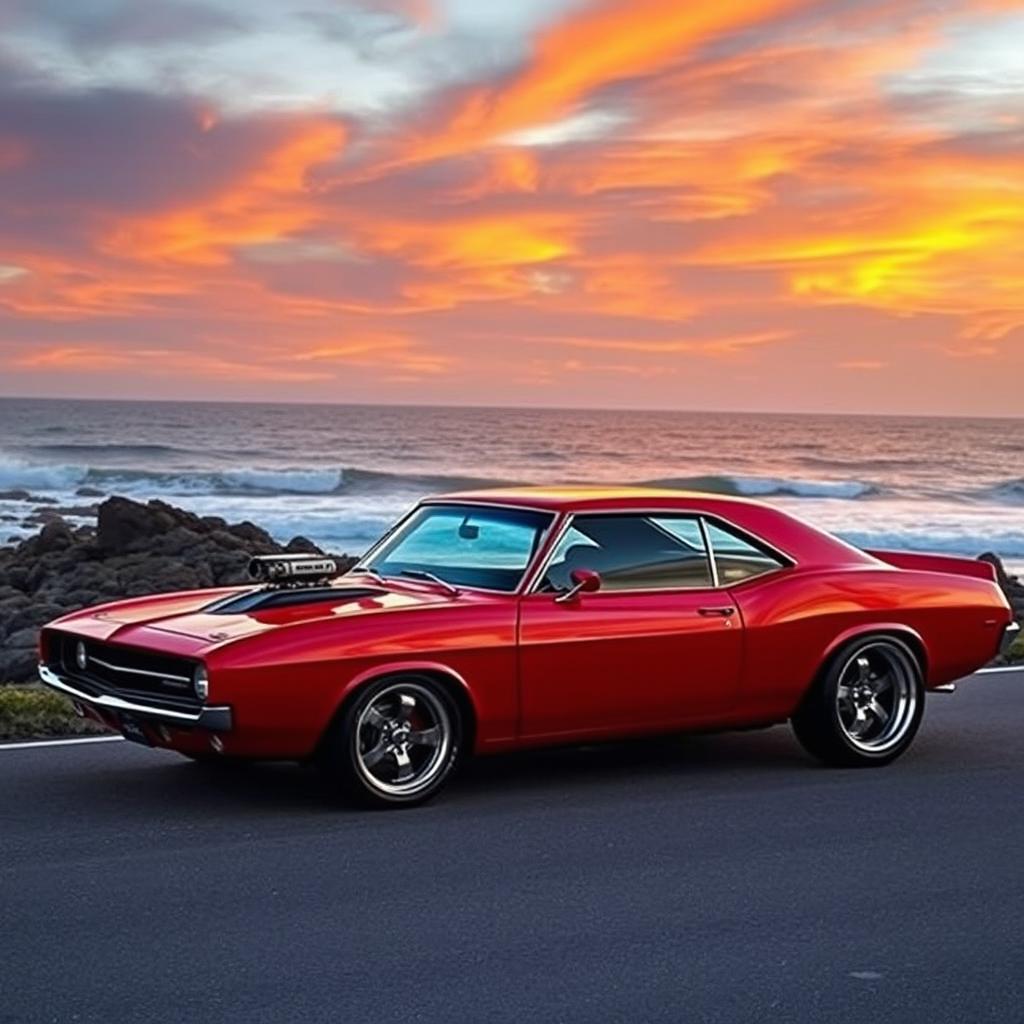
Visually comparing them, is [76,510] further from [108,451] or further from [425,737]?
[425,737]

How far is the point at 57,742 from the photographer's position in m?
10.1

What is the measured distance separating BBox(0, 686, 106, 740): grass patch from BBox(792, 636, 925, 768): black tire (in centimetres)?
403

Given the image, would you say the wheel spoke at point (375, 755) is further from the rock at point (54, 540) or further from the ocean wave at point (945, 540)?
the ocean wave at point (945, 540)

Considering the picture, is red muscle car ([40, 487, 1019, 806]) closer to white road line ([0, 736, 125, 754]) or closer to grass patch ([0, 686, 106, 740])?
white road line ([0, 736, 125, 754])

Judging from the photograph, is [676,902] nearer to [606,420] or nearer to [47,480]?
[47,480]

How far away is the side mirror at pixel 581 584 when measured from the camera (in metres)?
8.84

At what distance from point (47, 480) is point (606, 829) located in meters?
60.4

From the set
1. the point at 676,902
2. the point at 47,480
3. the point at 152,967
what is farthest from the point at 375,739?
the point at 47,480

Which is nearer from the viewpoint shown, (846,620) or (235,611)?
(235,611)

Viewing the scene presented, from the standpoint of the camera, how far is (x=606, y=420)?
130 m

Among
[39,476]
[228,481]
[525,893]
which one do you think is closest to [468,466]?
[228,481]

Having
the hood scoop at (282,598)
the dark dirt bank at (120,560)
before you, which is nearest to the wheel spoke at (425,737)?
the hood scoop at (282,598)

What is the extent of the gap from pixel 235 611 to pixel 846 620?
125 inches

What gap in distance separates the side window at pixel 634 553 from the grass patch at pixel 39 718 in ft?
10.1
